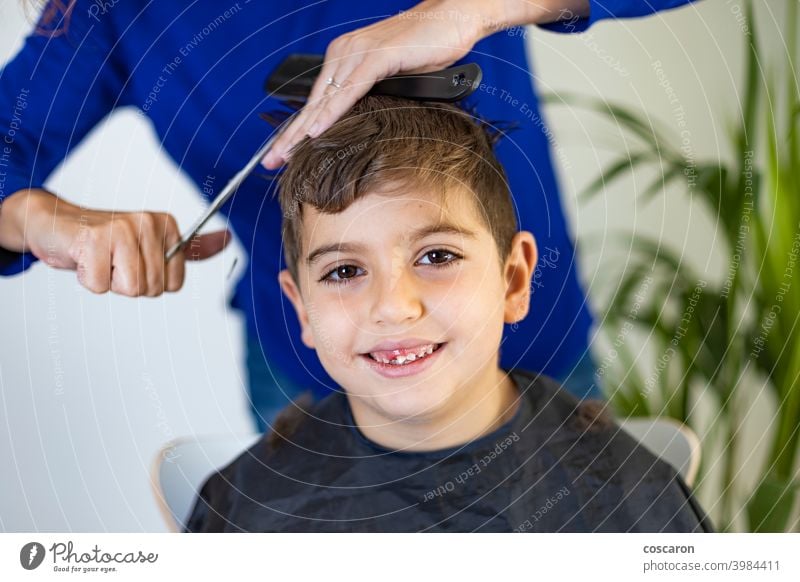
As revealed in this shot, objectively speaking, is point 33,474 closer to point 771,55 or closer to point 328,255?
point 328,255

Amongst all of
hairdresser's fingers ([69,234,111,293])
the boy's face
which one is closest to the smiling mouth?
the boy's face

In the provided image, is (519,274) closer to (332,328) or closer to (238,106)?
(332,328)

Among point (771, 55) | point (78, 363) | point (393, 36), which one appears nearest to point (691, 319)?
point (771, 55)

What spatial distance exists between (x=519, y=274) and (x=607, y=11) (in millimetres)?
223

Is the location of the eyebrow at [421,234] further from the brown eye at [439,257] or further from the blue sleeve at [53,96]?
the blue sleeve at [53,96]

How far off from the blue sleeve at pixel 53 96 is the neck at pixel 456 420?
0.32 metres

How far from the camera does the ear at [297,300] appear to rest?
0.66 m

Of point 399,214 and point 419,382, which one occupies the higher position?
point 399,214

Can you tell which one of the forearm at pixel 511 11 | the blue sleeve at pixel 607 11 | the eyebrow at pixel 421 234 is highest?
the forearm at pixel 511 11

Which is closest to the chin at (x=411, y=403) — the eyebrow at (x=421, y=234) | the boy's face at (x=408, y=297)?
the boy's face at (x=408, y=297)

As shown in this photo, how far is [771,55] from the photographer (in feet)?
2.20

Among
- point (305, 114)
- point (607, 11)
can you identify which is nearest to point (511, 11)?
point (607, 11)

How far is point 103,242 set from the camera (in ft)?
2.18

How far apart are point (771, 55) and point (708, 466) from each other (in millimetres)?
340
